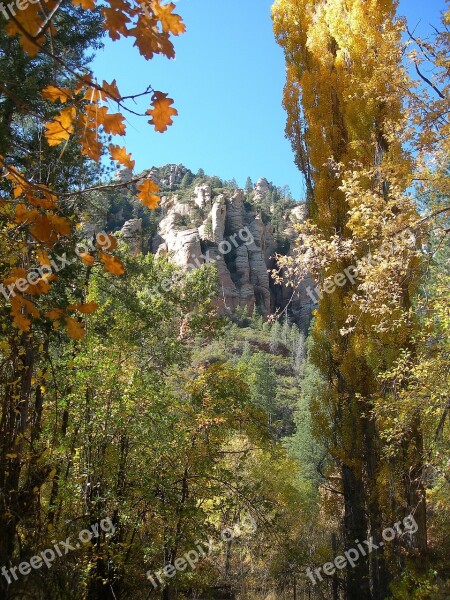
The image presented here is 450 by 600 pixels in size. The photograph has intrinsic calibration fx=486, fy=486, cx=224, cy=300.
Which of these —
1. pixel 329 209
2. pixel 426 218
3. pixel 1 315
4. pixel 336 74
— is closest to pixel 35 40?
pixel 1 315

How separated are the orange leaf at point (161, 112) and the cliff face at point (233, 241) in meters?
59.1

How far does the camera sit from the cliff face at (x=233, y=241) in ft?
214

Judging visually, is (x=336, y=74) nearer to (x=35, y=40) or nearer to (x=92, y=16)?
(x=92, y=16)

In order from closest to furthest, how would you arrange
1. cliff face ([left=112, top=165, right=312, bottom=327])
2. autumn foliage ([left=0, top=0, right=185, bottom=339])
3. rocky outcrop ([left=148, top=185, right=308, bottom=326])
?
autumn foliage ([left=0, top=0, right=185, bottom=339]), cliff face ([left=112, top=165, right=312, bottom=327]), rocky outcrop ([left=148, top=185, right=308, bottom=326])

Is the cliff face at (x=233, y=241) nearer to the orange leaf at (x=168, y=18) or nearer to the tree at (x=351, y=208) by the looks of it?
the tree at (x=351, y=208)

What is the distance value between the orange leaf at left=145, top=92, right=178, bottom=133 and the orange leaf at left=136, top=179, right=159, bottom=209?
0.52 ft

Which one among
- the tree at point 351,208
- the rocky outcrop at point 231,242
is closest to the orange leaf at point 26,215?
the tree at point 351,208

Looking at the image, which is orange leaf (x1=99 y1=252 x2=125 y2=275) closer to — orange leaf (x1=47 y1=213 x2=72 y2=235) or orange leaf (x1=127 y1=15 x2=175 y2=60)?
orange leaf (x1=47 y1=213 x2=72 y2=235)

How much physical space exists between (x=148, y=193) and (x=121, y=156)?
115 mm

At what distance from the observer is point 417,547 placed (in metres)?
6.20
